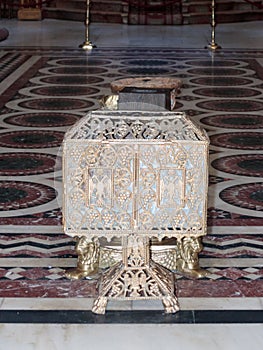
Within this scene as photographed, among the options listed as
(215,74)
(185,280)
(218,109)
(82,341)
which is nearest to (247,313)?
(185,280)

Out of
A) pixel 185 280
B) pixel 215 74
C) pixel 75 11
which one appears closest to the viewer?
pixel 185 280

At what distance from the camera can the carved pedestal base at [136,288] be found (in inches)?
142

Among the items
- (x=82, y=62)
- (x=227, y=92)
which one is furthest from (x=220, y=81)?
(x=82, y=62)

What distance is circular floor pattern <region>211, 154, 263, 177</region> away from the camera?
5.87 meters

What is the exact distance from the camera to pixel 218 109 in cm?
805

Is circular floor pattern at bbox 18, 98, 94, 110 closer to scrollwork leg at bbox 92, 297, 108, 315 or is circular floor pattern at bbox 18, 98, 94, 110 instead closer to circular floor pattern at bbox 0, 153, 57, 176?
circular floor pattern at bbox 0, 153, 57, 176

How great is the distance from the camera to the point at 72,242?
4.51 meters

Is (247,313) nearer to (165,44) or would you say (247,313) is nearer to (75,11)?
(165,44)

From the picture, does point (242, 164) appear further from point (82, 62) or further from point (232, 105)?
point (82, 62)

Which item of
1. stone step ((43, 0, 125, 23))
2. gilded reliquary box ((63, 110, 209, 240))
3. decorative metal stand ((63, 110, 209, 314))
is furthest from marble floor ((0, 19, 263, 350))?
stone step ((43, 0, 125, 23))

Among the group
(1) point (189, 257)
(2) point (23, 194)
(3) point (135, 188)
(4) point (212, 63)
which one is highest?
(3) point (135, 188)

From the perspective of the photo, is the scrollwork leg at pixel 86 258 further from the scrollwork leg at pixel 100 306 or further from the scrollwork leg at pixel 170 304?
the scrollwork leg at pixel 170 304

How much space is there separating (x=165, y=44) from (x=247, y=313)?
9.41 meters

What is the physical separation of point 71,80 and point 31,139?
9.38 ft
